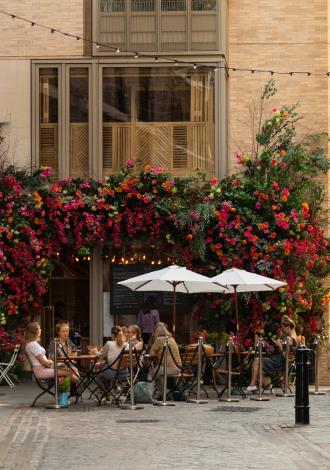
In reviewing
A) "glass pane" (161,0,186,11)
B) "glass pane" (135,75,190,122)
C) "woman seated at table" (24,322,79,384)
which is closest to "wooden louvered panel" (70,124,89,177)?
"glass pane" (135,75,190,122)

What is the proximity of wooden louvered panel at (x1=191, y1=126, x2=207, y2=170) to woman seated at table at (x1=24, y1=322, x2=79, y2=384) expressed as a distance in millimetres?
7153

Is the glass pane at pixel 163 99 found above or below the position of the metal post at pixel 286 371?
above

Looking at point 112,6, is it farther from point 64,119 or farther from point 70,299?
point 70,299

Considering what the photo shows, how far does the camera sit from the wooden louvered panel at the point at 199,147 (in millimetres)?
25672

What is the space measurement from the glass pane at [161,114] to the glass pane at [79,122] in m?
0.40

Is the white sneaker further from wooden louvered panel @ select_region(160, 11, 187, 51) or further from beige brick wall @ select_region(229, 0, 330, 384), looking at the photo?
wooden louvered panel @ select_region(160, 11, 187, 51)

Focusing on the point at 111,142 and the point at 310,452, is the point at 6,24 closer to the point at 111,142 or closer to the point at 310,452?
the point at 111,142

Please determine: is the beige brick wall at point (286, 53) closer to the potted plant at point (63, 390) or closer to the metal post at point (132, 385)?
the metal post at point (132, 385)

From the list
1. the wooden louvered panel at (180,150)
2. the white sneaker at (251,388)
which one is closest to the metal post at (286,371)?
the white sneaker at (251,388)

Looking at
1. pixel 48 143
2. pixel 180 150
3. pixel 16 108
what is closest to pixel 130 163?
pixel 180 150

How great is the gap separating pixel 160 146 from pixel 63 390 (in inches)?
311

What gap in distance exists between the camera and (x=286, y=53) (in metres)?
26.6

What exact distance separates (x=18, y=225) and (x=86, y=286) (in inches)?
93.7

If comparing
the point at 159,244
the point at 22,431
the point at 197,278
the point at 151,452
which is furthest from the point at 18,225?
the point at 151,452
